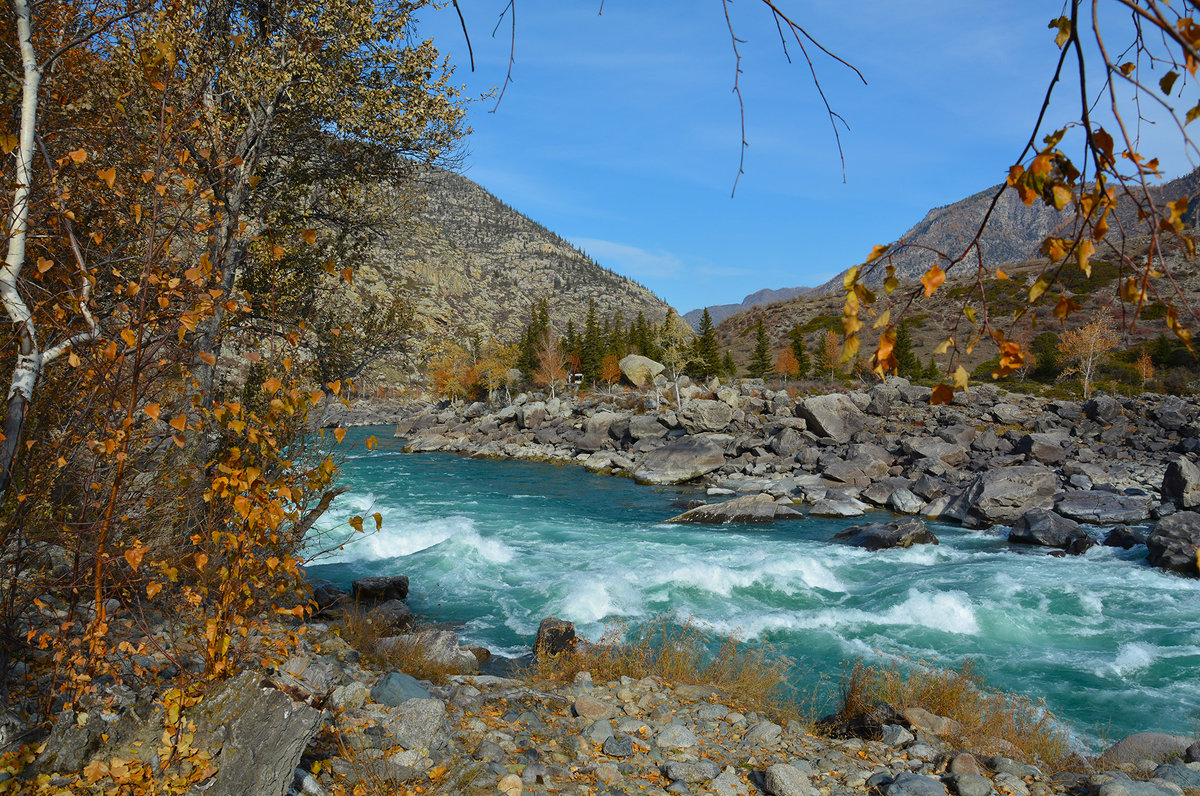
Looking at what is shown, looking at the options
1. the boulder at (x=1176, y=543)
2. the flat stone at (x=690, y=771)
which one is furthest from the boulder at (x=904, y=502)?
the flat stone at (x=690, y=771)

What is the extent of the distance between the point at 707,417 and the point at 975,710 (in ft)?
104

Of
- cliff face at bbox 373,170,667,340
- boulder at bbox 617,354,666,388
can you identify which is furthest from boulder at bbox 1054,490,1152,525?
cliff face at bbox 373,170,667,340

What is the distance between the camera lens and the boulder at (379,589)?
38.1ft

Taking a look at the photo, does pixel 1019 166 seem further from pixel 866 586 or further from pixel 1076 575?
pixel 1076 575

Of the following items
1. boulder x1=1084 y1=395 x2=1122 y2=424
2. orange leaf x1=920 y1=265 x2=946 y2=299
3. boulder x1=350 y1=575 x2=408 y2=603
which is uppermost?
orange leaf x1=920 y1=265 x2=946 y2=299

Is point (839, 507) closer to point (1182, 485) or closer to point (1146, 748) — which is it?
point (1182, 485)

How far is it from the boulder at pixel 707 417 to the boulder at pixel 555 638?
30.4 m

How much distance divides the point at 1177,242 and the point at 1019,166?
42cm

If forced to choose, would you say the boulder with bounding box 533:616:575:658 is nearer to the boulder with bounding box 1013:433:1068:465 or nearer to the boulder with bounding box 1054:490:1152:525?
the boulder with bounding box 1054:490:1152:525

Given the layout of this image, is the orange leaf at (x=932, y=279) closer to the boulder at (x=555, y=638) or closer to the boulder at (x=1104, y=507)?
the boulder at (x=555, y=638)

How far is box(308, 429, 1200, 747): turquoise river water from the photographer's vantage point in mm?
10086

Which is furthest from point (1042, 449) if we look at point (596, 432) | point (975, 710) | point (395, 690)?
point (395, 690)

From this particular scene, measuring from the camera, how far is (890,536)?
17734 mm

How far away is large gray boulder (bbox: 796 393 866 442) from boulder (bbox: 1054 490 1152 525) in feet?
43.7
